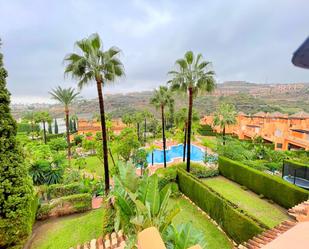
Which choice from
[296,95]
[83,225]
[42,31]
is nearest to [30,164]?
[83,225]

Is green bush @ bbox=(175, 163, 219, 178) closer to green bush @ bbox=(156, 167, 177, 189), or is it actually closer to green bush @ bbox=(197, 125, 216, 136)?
green bush @ bbox=(156, 167, 177, 189)

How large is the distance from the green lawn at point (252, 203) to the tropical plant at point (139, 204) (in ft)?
24.9

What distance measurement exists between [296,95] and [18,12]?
117 meters

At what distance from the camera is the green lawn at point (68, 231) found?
8.91 meters

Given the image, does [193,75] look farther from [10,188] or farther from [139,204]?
[10,188]

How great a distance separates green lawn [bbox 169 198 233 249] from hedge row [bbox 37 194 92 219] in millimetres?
5736

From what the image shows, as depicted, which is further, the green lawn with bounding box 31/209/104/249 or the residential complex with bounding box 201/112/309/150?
the residential complex with bounding box 201/112/309/150

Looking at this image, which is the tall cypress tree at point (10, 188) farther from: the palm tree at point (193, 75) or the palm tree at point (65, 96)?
the palm tree at point (65, 96)

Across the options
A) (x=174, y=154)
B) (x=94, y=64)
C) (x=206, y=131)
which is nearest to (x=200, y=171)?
(x=94, y=64)

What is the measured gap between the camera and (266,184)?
13609 millimetres

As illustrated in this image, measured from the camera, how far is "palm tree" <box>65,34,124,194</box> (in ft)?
35.7

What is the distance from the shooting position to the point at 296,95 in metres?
97.9

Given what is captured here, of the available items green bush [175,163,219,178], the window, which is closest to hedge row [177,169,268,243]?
green bush [175,163,219,178]

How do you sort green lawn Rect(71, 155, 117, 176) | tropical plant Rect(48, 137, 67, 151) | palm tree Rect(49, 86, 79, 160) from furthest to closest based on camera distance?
tropical plant Rect(48, 137, 67, 151)
palm tree Rect(49, 86, 79, 160)
green lawn Rect(71, 155, 117, 176)
